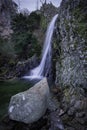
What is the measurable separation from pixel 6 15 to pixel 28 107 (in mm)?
23963

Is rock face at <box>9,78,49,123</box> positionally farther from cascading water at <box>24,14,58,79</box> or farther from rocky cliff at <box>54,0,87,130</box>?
cascading water at <box>24,14,58,79</box>

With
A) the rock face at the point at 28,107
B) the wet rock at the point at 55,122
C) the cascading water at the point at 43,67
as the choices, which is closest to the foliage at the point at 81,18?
the rock face at the point at 28,107

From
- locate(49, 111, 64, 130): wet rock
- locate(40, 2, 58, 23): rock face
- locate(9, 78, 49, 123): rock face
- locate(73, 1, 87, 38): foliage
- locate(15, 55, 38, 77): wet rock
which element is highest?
locate(40, 2, 58, 23): rock face

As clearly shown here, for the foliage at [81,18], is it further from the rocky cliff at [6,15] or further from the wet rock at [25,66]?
the rocky cliff at [6,15]

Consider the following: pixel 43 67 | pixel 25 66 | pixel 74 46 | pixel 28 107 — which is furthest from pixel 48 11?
pixel 28 107

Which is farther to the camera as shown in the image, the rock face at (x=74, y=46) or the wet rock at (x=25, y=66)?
the wet rock at (x=25, y=66)

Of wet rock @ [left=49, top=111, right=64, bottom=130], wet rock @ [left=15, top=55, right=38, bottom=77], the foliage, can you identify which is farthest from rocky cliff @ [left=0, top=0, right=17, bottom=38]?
wet rock @ [left=49, top=111, right=64, bottom=130]

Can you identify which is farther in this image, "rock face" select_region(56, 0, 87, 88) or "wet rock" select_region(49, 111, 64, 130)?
"rock face" select_region(56, 0, 87, 88)

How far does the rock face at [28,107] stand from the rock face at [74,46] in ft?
6.45

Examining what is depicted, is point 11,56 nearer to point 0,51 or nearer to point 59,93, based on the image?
point 0,51

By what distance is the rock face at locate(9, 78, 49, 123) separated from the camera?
7.41 meters

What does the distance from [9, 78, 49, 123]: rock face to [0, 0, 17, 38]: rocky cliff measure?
19283 millimetres

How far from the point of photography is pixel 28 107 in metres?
7.50

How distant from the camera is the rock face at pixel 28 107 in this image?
24.3 ft
